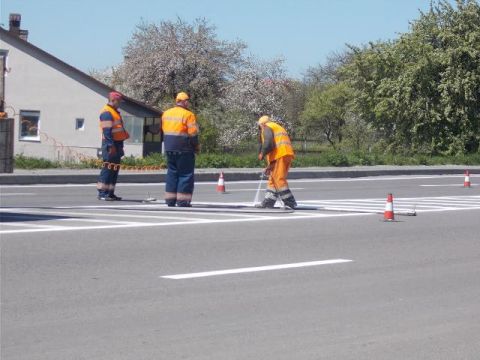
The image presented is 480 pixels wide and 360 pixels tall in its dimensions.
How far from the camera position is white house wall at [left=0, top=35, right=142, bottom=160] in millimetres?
51812

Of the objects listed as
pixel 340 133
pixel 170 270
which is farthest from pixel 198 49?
pixel 170 270

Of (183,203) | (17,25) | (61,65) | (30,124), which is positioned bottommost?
(183,203)

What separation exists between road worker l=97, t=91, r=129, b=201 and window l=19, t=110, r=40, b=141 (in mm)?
35160

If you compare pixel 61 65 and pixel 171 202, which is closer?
pixel 171 202

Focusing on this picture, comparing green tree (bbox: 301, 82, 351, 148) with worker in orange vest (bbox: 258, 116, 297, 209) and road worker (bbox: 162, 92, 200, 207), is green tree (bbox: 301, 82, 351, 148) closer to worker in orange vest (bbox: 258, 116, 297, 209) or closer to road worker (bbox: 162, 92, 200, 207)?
worker in orange vest (bbox: 258, 116, 297, 209)

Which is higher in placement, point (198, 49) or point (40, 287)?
point (198, 49)

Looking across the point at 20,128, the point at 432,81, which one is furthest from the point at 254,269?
the point at 20,128

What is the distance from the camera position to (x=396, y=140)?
53.2 metres

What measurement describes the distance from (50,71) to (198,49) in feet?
37.7

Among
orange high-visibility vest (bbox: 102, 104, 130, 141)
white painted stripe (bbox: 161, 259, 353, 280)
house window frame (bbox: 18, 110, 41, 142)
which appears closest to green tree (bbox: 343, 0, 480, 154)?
house window frame (bbox: 18, 110, 41, 142)

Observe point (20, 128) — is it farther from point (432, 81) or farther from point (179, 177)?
point (179, 177)

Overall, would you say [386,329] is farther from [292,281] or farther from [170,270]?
[170,270]

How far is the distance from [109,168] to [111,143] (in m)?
0.45

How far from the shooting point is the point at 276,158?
16.1m
